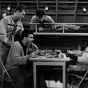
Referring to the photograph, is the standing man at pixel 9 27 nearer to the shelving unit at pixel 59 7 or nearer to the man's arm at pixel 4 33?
the man's arm at pixel 4 33

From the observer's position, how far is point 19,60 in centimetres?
288

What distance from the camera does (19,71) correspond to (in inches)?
116

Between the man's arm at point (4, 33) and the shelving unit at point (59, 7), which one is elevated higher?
the shelving unit at point (59, 7)

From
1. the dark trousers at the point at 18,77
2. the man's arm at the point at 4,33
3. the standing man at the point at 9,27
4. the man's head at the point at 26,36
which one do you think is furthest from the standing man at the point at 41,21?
the dark trousers at the point at 18,77

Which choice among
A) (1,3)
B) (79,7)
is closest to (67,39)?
(79,7)

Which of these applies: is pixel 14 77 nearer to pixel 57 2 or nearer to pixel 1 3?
pixel 57 2

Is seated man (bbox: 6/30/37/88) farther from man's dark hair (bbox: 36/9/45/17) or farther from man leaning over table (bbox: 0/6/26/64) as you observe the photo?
man's dark hair (bbox: 36/9/45/17)

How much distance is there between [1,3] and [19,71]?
715cm

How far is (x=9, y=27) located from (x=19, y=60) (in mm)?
1113

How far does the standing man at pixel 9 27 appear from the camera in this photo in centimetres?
361

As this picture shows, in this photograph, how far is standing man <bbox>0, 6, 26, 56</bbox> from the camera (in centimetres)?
361

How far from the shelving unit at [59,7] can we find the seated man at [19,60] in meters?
6.11

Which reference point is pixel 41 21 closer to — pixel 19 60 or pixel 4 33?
pixel 4 33

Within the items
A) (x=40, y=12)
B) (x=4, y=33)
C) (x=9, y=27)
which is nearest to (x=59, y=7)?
(x=40, y=12)
